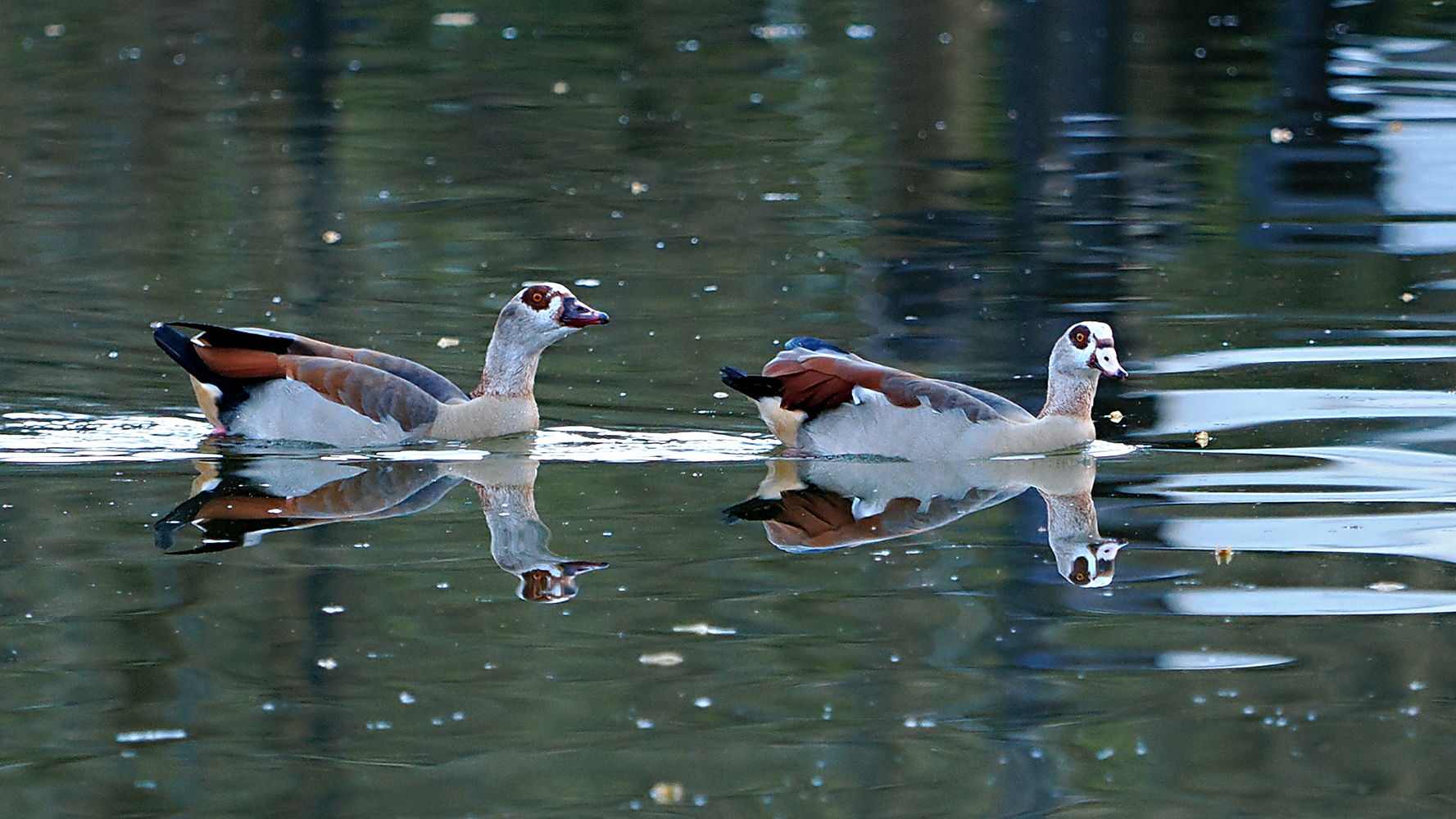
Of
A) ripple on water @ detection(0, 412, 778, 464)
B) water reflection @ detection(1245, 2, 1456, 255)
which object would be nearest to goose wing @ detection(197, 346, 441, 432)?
ripple on water @ detection(0, 412, 778, 464)

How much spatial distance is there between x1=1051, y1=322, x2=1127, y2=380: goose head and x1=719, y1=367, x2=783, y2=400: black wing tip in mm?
1447

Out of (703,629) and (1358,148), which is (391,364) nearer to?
(703,629)

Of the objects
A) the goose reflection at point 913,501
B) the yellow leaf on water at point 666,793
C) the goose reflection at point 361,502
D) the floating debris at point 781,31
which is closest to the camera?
the yellow leaf on water at point 666,793

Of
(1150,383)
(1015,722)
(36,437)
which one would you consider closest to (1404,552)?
(1015,722)

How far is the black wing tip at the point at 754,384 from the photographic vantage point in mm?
10719

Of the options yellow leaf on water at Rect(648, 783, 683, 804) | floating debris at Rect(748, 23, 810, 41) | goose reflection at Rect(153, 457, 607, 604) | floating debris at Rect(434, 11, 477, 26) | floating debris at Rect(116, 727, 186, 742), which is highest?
floating debris at Rect(116, 727, 186, 742)

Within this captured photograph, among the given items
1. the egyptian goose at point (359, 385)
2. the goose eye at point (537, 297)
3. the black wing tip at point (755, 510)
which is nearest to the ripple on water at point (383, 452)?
the egyptian goose at point (359, 385)

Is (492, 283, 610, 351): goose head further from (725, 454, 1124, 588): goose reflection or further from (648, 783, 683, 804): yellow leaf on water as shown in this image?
(648, 783, 683, 804): yellow leaf on water

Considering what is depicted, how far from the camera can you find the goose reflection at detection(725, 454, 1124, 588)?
909 centimetres

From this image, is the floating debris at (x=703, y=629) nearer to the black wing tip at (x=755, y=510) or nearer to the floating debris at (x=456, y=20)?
the black wing tip at (x=755, y=510)

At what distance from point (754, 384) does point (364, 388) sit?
204cm

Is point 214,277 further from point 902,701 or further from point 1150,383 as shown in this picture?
point 902,701

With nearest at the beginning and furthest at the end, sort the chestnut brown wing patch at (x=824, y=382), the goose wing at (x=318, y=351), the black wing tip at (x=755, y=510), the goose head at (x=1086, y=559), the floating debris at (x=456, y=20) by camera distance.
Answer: the goose head at (x=1086, y=559) → the black wing tip at (x=755, y=510) → the chestnut brown wing patch at (x=824, y=382) → the goose wing at (x=318, y=351) → the floating debris at (x=456, y=20)

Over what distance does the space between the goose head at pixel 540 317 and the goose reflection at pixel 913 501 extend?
1395 mm
